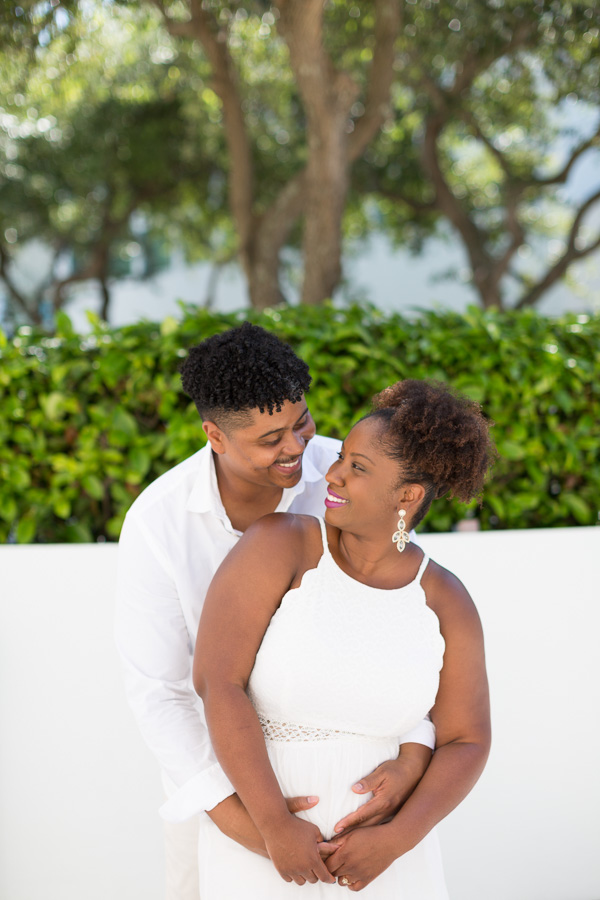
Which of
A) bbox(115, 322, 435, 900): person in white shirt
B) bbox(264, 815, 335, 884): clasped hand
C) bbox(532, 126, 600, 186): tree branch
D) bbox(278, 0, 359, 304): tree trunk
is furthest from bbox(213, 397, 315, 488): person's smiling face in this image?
bbox(532, 126, 600, 186): tree branch

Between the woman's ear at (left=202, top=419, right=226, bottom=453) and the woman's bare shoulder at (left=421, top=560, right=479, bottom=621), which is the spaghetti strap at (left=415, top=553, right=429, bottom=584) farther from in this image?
the woman's ear at (left=202, top=419, right=226, bottom=453)

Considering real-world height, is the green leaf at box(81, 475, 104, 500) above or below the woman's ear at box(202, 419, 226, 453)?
above

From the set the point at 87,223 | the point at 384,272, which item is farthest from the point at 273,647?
the point at 384,272

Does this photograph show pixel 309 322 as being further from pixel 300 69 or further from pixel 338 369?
pixel 300 69

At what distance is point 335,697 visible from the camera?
1704 millimetres

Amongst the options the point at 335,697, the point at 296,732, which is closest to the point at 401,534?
the point at 335,697

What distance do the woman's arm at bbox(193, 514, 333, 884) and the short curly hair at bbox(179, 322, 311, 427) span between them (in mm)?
342

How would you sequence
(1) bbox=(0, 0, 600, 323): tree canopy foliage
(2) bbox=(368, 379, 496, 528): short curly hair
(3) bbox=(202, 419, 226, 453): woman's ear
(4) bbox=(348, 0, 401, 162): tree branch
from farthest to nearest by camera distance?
1. (1) bbox=(0, 0, 600, 323): tree canopy foliage
2. (4) bbox=(348, 0, 401, 162): tree branch
3. (3) bbox=(202, 419, 226, 453): woman's ear
4. (2) bbox=(368, 379, 496, 528): short curly hair

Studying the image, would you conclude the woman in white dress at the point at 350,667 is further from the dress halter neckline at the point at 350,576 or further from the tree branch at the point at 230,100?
the tree branch at the point at 230,100

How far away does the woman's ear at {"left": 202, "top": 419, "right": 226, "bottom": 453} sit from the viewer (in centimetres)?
205

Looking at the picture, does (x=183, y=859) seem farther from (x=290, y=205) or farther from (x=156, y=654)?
(x=290, y=205)

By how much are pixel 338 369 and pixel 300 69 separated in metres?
4.01

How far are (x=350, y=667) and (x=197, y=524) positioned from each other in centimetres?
59

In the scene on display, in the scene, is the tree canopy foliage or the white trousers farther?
the tree canopy foliage
